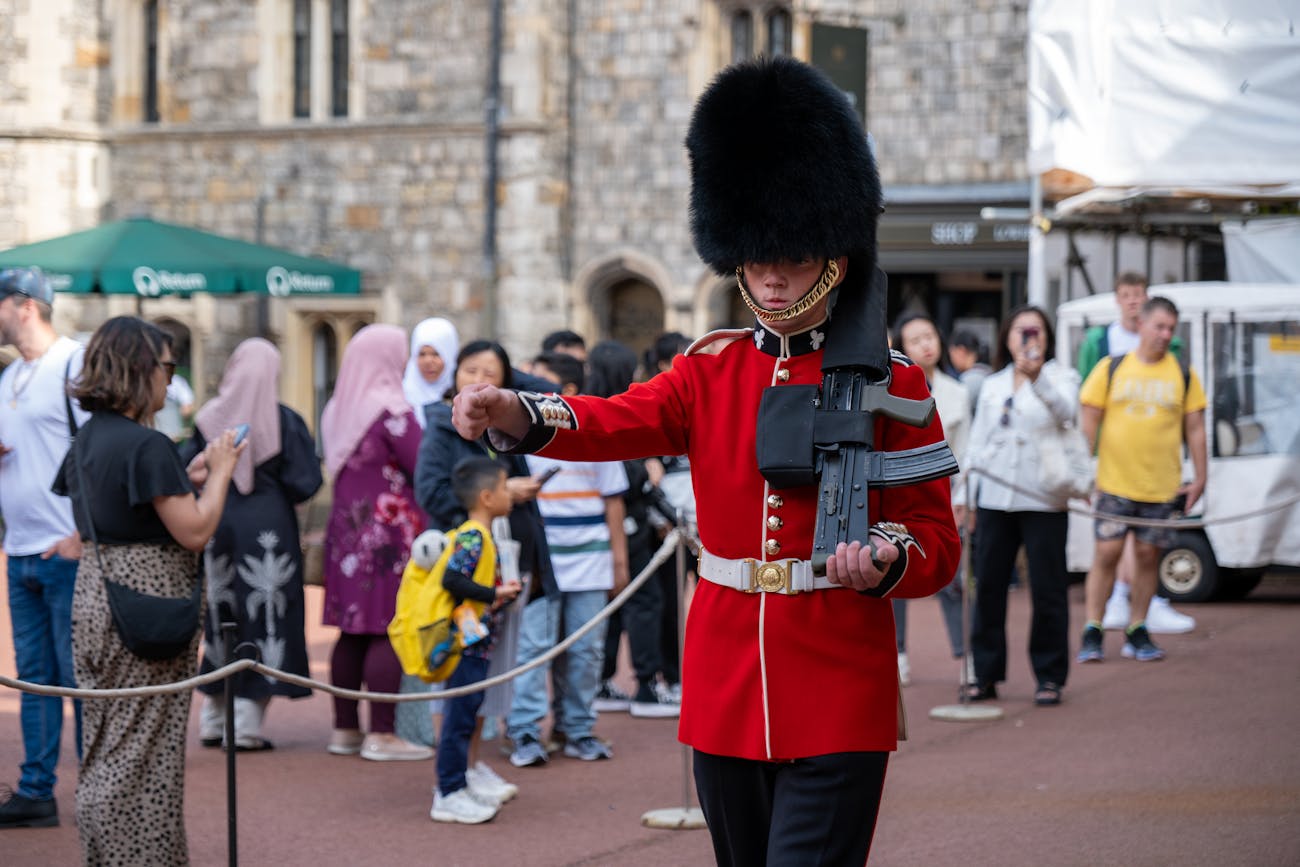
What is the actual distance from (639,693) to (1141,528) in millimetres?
2847

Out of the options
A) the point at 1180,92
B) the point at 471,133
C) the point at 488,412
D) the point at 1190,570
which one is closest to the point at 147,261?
the point at 471,133

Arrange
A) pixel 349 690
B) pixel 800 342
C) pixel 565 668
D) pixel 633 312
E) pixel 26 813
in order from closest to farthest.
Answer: pixel 800 342, pixel 349 690, pixel 26 813, pixel 565 668, pixel 633 312

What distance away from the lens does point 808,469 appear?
3.61 metres

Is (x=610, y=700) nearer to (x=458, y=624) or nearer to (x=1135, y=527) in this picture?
(x=458, y=624)

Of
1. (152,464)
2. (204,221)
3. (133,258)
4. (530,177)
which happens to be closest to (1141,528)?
(152,464)

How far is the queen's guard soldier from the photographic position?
3.61 meters

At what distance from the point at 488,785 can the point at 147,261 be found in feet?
28.4

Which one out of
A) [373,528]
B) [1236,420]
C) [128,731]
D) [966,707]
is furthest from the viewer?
[1236,420]

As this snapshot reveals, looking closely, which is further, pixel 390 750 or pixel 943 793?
pixel 390 750

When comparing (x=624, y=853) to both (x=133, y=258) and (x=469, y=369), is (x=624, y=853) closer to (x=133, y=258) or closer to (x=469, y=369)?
(x=469, y=369)

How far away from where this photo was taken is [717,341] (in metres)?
3.95

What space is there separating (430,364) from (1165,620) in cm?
525

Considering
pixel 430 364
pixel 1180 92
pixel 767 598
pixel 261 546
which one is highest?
pixel 1180 92

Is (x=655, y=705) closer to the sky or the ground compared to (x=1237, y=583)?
closer to the ground
